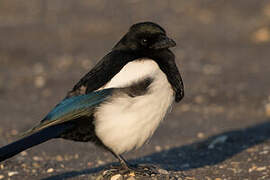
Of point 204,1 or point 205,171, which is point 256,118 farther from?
point 204,1

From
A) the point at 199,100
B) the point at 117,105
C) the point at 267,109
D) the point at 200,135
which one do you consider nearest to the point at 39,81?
the point at 199,100

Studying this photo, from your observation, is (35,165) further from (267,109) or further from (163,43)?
(267,109)

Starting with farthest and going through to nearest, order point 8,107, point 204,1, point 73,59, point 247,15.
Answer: point 204,1, point 247,15, point 73,59, point 8,107

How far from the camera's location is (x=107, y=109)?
177 inches

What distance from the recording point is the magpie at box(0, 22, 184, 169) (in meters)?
4.46

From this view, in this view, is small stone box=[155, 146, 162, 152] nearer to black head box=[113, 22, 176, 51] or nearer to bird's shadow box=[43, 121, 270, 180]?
bird's shadow box=[43, 121, 270, 180]

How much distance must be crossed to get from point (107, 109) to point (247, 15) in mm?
7503

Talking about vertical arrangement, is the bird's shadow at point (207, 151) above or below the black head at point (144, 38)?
below

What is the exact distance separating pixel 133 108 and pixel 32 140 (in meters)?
0.71

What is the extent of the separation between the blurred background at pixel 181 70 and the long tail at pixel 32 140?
0.76 metres

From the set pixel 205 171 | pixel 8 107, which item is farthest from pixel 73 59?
pixel 205 171

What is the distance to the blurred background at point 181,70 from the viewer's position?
19.6 feet

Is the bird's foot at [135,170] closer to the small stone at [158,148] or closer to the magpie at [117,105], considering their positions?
the magpie at [117,105]

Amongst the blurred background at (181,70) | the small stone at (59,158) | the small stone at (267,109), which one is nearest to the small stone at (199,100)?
the blurred background at (181,70)
